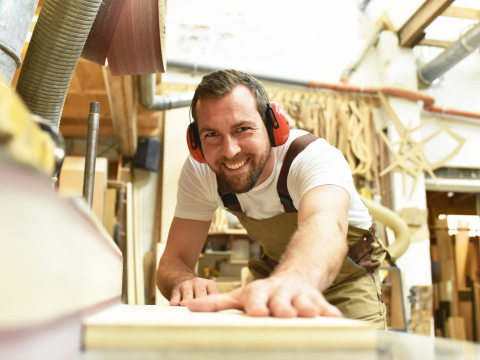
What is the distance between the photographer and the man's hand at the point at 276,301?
0.59 m

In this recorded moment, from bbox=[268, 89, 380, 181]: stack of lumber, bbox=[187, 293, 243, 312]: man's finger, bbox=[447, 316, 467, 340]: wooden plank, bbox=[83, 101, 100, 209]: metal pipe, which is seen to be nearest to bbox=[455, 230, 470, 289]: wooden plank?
bbox=[447, 316, 467, 340]: wooden plank

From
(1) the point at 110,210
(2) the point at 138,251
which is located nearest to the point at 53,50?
(1) the point at 110,210

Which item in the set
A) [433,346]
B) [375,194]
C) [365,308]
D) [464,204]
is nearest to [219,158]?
[365,308]

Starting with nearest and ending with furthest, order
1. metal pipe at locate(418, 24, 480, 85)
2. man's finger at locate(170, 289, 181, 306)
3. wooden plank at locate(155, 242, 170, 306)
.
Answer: man's finger at locate(170, 289, 181, 306) < wooden plank at locate(155, 242, 170, 306) < metal pipe at locate(418, 24, 480, 85)

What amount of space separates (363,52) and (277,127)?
428 cm

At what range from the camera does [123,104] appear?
114 inches

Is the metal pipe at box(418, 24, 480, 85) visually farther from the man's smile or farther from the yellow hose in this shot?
the man's smile

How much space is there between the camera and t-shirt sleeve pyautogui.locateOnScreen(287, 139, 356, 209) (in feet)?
4.58

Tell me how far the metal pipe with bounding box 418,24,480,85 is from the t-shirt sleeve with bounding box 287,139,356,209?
3880 millimetres

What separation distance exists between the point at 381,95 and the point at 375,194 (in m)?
1.30

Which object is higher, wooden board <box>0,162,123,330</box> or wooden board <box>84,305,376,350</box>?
wooden board <box>0,162,123,330</box>

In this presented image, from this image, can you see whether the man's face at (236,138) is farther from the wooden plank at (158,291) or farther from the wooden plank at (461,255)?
the wooden plank at (461,255)

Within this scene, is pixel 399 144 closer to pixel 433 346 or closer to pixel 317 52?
pixel 317 52

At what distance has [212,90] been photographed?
1587mm
